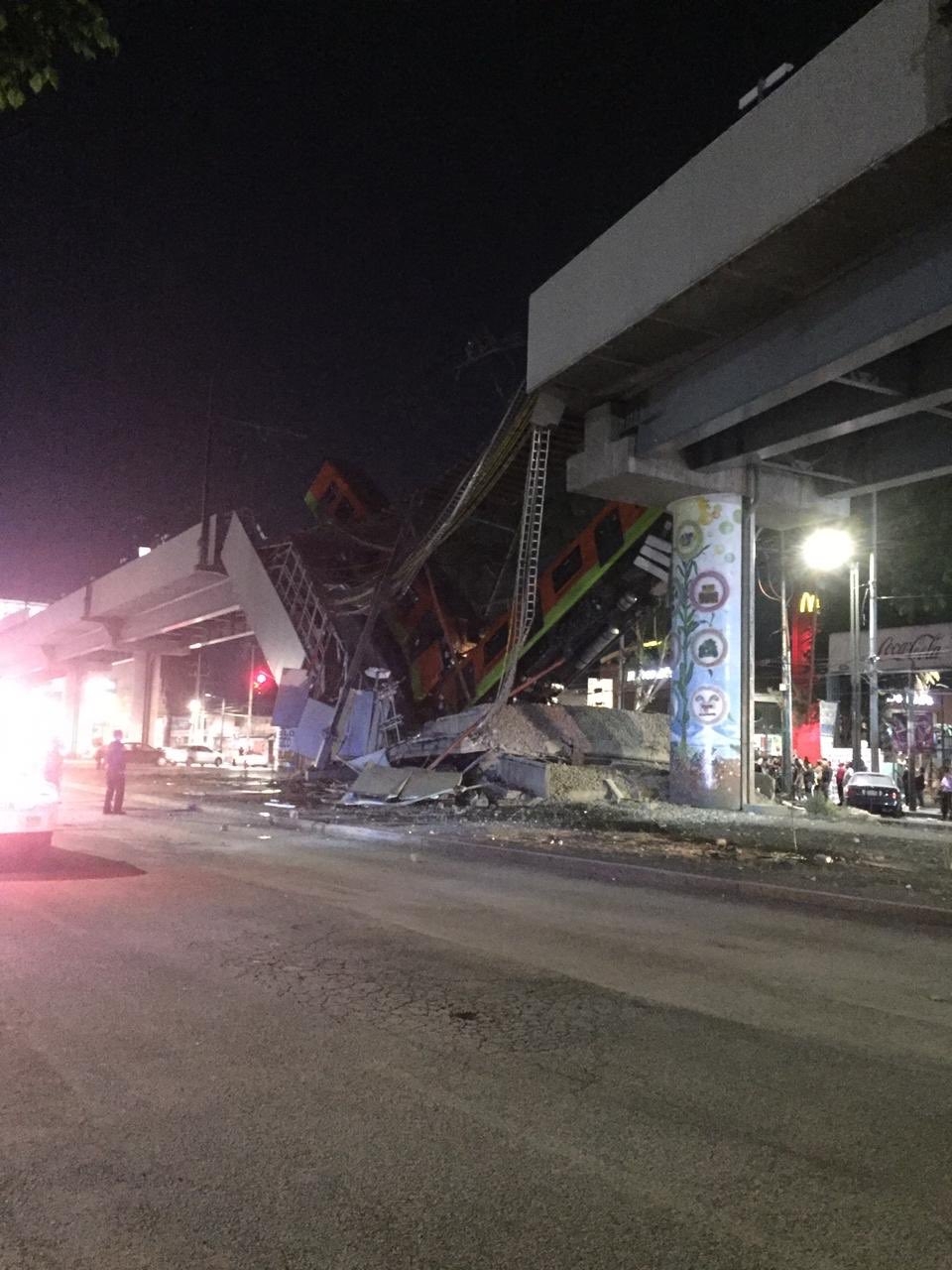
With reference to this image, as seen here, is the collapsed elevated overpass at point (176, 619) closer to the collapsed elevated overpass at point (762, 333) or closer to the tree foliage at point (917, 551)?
the collapsed elevated overpass at point (762, 333)

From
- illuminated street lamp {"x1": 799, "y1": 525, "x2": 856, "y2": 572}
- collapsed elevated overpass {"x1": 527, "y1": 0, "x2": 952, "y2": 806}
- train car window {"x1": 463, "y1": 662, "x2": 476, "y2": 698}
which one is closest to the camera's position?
collapsed elevated overpass {"x1": 527, "y1": 0, "x2": 952, "y2": 806}

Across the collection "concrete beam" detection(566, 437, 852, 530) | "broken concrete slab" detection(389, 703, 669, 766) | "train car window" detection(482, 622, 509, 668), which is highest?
"concrete beam" detection(566, 437, 852, 530)

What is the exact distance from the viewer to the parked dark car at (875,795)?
80.6ft

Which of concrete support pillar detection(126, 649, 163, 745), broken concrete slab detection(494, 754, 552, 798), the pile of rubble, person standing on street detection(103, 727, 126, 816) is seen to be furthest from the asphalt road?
concrete support pillar detection(126, 649, 163, 745)

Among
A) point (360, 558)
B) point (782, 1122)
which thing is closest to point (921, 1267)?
point (782, 1122)

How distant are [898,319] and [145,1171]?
13.2 meters

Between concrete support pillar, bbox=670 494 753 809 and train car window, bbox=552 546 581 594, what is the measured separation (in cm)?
647

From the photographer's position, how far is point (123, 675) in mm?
60719

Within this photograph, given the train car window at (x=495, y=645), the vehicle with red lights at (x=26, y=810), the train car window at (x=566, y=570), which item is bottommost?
the vehicle with red lights at (x=26, y=810)

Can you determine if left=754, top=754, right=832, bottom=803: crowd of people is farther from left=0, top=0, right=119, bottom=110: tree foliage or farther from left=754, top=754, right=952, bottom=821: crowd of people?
left=0, top=0, right=119, bottom=110: tree foliage

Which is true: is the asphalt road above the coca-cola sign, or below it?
below

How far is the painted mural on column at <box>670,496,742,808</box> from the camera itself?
791 inches

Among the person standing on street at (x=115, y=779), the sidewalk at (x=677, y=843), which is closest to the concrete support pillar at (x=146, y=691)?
the sidewalk at (x=677, y=843)

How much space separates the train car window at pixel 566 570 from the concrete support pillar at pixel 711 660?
21.2ft
